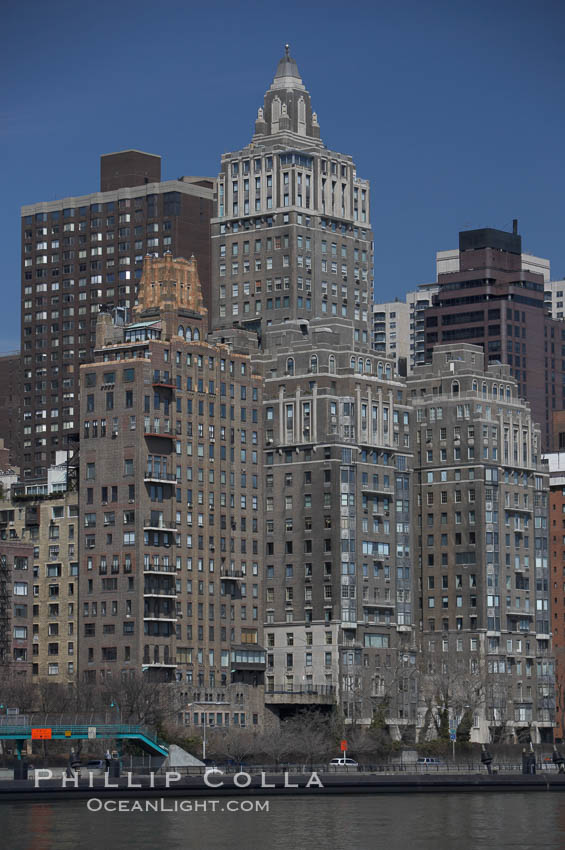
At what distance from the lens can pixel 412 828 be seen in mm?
179250

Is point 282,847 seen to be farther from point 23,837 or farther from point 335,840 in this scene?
point 23,837

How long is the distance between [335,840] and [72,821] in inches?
1006

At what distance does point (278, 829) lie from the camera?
6959 inches

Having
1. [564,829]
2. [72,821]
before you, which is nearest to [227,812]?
[72,821]

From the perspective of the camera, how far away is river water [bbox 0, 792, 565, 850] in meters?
164

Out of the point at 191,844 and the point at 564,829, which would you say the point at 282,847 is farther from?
the point at 564,829

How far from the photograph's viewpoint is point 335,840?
167 metres

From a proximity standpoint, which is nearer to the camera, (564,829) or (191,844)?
(191,844)

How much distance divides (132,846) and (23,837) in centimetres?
859

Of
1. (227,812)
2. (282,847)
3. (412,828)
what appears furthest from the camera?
(227,812)

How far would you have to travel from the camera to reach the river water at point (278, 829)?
538 ft

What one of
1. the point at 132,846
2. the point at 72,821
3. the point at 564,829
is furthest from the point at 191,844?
the point at 564,829

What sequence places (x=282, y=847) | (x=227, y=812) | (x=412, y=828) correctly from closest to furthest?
(x=282, y=847)
(x=412, y=828)
(x=227, y=812)

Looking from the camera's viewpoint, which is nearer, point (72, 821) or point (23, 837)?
point (23, 837)
